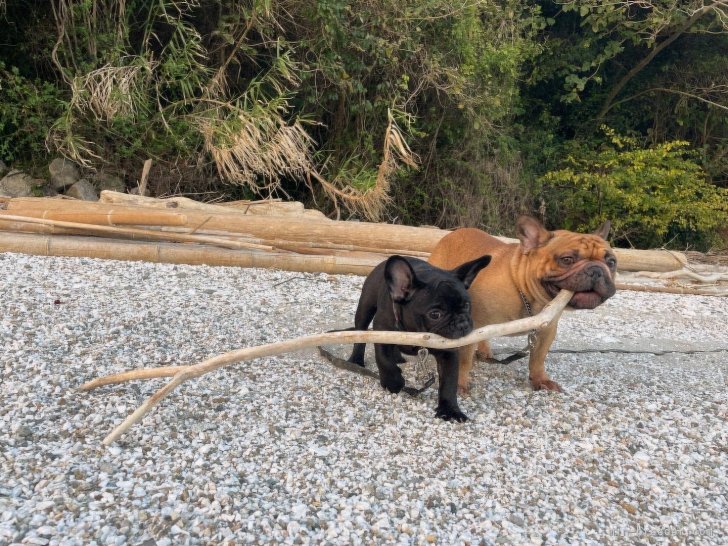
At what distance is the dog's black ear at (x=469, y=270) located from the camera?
3.34m

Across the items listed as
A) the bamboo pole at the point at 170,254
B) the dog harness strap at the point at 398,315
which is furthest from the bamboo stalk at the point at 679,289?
the dog harness strap at the point at 398,315

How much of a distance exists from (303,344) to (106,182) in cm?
740

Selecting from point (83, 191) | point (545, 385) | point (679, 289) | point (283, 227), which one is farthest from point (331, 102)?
point (545, 385)

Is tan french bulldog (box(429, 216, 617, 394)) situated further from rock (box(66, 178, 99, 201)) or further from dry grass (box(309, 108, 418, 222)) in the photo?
rock (box(66, 178, 99, 201))

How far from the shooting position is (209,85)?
8836mm

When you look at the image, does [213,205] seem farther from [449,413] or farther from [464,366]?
[449,413]

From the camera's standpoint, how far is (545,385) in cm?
401

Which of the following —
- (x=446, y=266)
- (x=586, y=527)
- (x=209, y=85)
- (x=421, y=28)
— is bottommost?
(x=586, y=527)

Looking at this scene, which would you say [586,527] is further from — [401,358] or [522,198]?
[522,198]

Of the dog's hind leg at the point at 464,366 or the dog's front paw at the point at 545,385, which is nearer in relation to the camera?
the dog's hind leg at the point at 464,366

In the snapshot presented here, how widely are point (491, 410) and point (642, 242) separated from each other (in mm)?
11040

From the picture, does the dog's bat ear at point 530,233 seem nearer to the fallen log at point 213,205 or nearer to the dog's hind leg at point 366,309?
the dog's hind leg at point 366,309

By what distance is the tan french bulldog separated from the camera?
10.8 ft

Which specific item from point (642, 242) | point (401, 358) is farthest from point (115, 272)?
point (642, 242)
